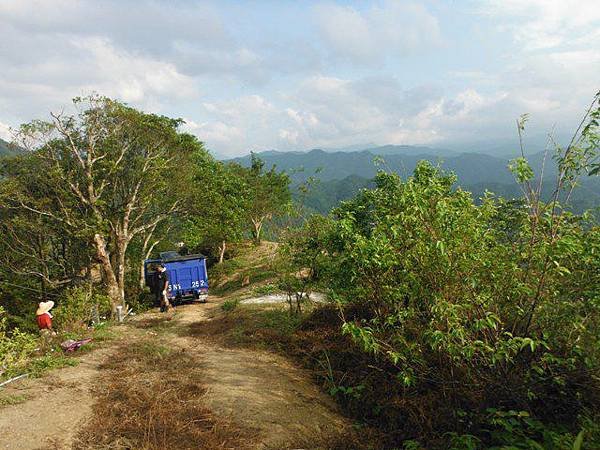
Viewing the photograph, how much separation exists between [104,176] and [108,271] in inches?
206

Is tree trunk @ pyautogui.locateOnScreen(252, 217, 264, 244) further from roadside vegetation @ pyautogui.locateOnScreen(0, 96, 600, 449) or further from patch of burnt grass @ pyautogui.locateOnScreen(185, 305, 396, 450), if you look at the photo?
roadside vegetation @ pyautogui.locateOnScreen(0, 96, 600, 449)

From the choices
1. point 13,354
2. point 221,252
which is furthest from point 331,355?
point 221,252

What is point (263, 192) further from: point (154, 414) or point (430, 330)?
point (430, 330)

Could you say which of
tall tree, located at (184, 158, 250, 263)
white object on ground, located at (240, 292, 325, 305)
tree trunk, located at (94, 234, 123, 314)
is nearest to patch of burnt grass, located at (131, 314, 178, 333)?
white object on ground, located at (240, 292, 325, 305)

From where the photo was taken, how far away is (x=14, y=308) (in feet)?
79.9

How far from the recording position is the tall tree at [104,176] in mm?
19641

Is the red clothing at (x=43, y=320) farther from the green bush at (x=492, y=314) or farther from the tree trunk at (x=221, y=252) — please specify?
the tree trunk at (x=221, y=252)

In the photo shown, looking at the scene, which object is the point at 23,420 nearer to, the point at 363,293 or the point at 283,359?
the point at 283,359

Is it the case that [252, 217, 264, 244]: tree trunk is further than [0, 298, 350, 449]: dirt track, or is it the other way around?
[252, 217, 264, 244]: tree trunk

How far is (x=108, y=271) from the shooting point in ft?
67.2

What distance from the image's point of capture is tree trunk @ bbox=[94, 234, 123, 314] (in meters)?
19.8

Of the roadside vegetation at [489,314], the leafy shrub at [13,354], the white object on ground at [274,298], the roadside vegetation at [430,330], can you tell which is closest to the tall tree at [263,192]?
the white object on ground at [274,298]

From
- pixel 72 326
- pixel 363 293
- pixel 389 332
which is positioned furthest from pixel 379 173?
pixel 72 326

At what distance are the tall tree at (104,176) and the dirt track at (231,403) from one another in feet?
40.0
